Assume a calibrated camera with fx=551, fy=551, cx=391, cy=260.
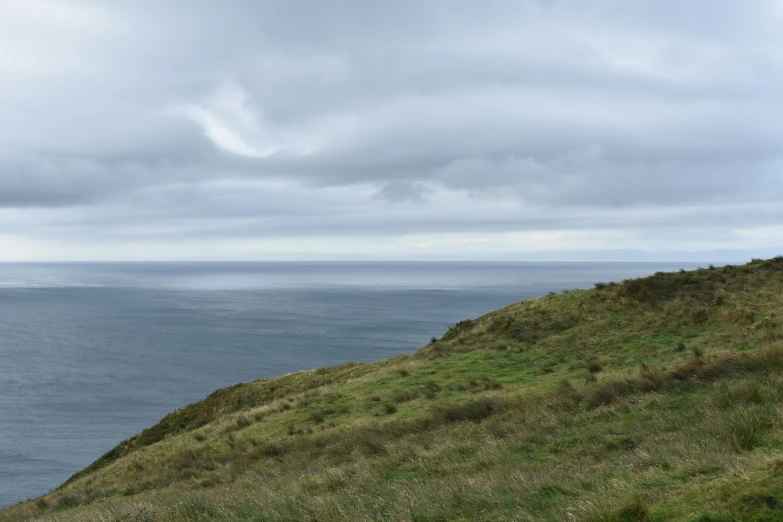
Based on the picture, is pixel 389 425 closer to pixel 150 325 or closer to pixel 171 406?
pixel 171 406

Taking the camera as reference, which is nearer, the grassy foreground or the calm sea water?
the grassy foreground

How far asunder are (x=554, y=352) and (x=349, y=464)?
48.5ft

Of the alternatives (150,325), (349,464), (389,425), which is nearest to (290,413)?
(389,425)

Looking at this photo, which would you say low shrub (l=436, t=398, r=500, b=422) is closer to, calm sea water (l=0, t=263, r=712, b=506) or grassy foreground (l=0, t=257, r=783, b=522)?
grassy foreground (l=0, t=257, r=783, b=522)

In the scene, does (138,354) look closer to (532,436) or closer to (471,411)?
(471,411)

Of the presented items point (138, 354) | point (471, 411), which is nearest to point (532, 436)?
point (471, 411)

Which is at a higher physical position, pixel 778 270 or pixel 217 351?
pixel 778 270

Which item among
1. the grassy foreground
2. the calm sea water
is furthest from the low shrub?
the calm sea water

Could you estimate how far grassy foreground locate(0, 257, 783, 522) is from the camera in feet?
23.4

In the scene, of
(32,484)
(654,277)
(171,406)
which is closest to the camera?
(654,277)

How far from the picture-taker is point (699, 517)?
215 inches

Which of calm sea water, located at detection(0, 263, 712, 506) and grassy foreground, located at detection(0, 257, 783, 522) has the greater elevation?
grassy foreground, located at detection(0, 257, 783, 522)

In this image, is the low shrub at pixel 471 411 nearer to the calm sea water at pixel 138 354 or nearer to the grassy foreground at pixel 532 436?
the grassy foreground at pixel 532 436

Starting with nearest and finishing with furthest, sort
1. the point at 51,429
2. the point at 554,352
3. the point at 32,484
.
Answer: the point at 554,352 < the point at 32,484 < the point at 51,429
